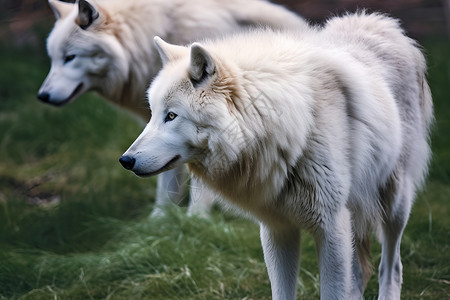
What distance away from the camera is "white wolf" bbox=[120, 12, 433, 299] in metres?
2.83

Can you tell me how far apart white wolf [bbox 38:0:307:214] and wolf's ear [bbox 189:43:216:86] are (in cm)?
251

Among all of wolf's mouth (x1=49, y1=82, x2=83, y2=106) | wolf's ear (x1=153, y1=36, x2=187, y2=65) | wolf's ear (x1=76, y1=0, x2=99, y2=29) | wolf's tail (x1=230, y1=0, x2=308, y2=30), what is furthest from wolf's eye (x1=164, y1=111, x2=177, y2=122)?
wolf's tail (x1=230, y1=0, x2=308, y2=30)

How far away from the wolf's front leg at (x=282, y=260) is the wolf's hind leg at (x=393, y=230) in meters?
0.60

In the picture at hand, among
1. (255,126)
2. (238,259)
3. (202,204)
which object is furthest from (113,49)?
(255,126)

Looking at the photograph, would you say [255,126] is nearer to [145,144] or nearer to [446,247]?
[145,144]

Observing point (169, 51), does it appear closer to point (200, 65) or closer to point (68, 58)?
point (200, 65)

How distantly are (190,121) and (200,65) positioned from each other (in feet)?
0.80

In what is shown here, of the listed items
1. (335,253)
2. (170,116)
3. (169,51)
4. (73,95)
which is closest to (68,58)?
(73,95)

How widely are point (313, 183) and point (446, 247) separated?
1957 mm

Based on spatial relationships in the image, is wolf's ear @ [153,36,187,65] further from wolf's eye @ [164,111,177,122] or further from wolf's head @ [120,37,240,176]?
wolf's eye @ [164,111,177,122]

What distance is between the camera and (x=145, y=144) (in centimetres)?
284

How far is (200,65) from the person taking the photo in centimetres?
282

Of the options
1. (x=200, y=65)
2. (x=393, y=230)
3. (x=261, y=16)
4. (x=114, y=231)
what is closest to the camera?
(x=200, y=65)

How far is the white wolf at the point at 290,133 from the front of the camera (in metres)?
2.83
